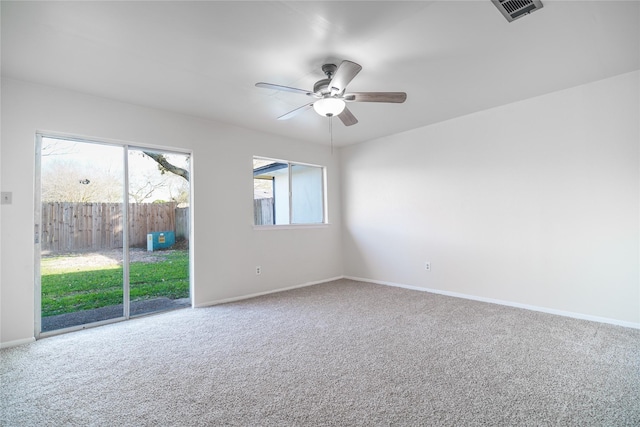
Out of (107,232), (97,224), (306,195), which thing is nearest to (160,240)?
(107,232)

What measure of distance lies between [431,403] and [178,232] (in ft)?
11.2

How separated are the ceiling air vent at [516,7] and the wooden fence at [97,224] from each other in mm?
3850

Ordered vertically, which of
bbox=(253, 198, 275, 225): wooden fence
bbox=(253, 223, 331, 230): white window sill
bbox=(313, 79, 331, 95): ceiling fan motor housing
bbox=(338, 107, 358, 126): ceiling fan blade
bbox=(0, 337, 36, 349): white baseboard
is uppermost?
bbox=(313, 79, 331, 95): ceiling fan motor housing

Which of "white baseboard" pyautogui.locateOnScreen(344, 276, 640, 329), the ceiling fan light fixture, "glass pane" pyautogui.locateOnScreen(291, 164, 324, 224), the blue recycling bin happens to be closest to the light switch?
the blue recycling bin

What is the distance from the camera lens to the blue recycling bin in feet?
12.1

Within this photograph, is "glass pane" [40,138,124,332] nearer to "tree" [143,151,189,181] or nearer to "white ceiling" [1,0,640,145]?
"tree" [143,151,189,181]

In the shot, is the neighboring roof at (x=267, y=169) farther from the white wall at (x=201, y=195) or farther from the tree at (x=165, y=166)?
the tree at (x=165, y=166)

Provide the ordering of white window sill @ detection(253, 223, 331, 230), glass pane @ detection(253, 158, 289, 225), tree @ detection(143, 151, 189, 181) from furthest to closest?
glass pane @ detection(253, 158, 289, 225) < white window sill @ detection(253, 223, 331, 230) < tree @ detection(143, 151, 189, 181)

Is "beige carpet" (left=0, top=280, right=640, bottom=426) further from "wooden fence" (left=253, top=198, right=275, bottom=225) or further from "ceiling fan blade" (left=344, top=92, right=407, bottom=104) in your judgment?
"ceiling fan blade" (left=344, top=92, right=407, bottom=104)

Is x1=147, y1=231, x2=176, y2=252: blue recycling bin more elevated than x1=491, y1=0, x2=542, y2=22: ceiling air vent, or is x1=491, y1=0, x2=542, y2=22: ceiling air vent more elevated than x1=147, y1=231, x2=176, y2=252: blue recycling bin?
x1=491, y1=0, x2=542, y2=22: ceiling air vent

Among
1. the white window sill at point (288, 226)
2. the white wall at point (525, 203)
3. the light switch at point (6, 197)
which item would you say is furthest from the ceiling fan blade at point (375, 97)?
the light switch at point (6, 197)

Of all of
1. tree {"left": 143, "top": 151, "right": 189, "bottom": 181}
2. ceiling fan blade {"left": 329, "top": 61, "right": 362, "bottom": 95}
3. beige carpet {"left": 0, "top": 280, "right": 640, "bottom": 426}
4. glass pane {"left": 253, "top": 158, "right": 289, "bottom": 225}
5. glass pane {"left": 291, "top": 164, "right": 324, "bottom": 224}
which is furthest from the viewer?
glass pane {"left": 291, "top": 164, "right": 324, "bottom": 224}

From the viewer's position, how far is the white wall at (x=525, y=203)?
303cm

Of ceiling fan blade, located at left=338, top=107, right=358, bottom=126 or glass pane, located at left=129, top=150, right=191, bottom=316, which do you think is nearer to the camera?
ceiling fan blade, located at left=338, top=107, right=358, bottom=126
